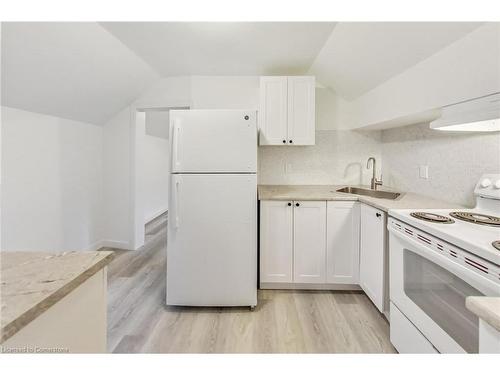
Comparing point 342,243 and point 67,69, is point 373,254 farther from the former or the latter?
point 67,69

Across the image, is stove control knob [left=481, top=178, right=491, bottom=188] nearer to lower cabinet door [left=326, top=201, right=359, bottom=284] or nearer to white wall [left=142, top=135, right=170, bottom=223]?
lower cabinet door [left=326, top=201, right=359, bottom=284]

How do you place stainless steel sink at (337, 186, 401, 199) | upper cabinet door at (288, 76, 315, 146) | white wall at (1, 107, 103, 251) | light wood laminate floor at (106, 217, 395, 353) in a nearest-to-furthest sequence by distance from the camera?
light wood laminate floor at (106, 217, 395, 353) → white wall at (1, 107, 103, 251) → stainless steel sink at (337, 186, 401, 199) → upper cabinet door at (288, 76, 315, 146)

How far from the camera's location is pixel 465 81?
1357 millimetres

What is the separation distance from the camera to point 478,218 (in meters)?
1.36

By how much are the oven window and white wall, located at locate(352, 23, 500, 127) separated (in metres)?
0.93

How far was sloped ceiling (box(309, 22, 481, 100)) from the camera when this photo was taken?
1463 mm

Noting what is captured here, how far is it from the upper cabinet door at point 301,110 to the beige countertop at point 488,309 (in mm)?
2048

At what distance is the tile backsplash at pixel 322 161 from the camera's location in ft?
9.74

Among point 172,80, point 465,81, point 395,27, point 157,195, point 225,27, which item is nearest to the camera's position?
point 465,81

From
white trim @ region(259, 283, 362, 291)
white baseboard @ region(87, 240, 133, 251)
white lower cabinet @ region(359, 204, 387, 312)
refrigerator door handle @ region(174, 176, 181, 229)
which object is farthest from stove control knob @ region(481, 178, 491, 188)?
white baseboard @ region(87, 240, 133, 251)

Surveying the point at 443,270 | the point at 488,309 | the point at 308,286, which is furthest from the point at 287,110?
the point at 488,309
